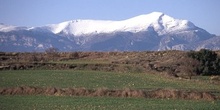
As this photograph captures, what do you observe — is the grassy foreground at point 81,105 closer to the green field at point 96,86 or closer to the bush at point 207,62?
the green field at point 96,86

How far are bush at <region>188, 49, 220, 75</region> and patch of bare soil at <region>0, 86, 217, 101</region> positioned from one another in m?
34.0

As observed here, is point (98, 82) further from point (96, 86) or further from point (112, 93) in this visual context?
point (112, 93)

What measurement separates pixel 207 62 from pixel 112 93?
3727 cm

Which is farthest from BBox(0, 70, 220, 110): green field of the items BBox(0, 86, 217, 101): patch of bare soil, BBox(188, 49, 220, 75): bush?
BBox(188, 49, 220, 75): bush

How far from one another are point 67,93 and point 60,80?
10796 millimetres

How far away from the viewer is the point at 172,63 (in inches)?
3137

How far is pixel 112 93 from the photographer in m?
40.6

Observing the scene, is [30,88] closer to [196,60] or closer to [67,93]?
[67,93]

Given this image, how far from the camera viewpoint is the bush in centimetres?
7375

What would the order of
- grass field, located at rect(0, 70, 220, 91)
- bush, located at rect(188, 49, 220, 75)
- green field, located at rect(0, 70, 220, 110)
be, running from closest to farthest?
green field, located at rect(0, 70, 220, 110)
grass field, located at rect(0, 70, 220, 91)
bush, located at rect(188, 49, 220, 75)

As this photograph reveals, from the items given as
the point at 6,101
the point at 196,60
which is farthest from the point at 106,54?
the point at 6,101

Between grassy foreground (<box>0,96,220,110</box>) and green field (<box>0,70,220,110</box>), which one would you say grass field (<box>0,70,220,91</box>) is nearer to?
green field (<box>0,70,220,110</box>)

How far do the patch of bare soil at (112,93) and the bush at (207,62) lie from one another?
34.0 metres

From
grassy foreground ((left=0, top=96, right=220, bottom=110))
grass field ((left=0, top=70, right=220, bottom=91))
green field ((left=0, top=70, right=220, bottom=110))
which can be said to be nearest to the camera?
grassy foreground ((left=0, top=96, right=220, bottom=110))
